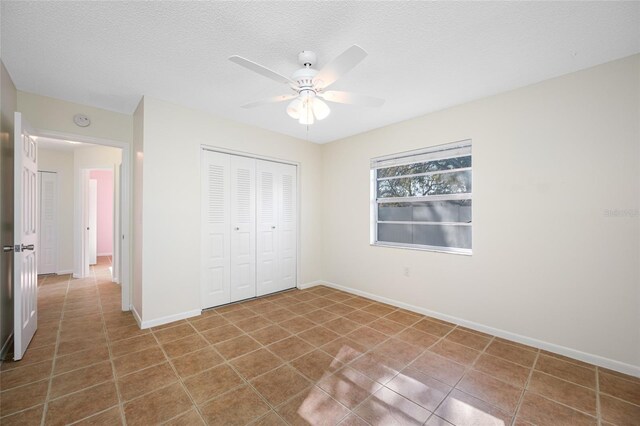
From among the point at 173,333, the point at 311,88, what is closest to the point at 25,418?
the point at 173,333

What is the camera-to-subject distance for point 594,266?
2.31 meters

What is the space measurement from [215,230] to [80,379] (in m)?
1.92

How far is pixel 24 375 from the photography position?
6.90 ft

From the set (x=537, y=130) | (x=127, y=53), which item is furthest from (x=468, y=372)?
(x=127, y=53)

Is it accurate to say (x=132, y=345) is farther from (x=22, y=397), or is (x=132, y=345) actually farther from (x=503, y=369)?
(x=503, y=369)

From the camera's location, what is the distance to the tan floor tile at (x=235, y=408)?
1681 mm

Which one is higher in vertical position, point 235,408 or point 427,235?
point 427,235

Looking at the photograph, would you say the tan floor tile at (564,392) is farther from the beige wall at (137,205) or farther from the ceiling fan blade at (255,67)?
the beige wall at (137,205)

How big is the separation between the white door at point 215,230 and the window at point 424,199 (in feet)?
7.08

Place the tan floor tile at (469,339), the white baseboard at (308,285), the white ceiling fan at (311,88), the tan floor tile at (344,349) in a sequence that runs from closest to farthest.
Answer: the white ceiling fan at (311,88) < the tan floor tile at (344,349) < the tan floor tile at (469,339) < the white baseboard at (308,285)

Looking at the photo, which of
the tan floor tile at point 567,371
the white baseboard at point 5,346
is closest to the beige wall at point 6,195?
the white baseboard at point 5,346

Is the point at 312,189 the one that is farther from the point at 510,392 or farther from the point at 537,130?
the point at 510,392

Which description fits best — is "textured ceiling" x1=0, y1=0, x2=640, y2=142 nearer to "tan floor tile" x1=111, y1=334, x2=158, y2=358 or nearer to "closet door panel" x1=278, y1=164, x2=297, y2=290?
"closet door panel" x1=278, y1=164, x2=297, y2=290

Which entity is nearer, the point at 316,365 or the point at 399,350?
the point at 316,365
